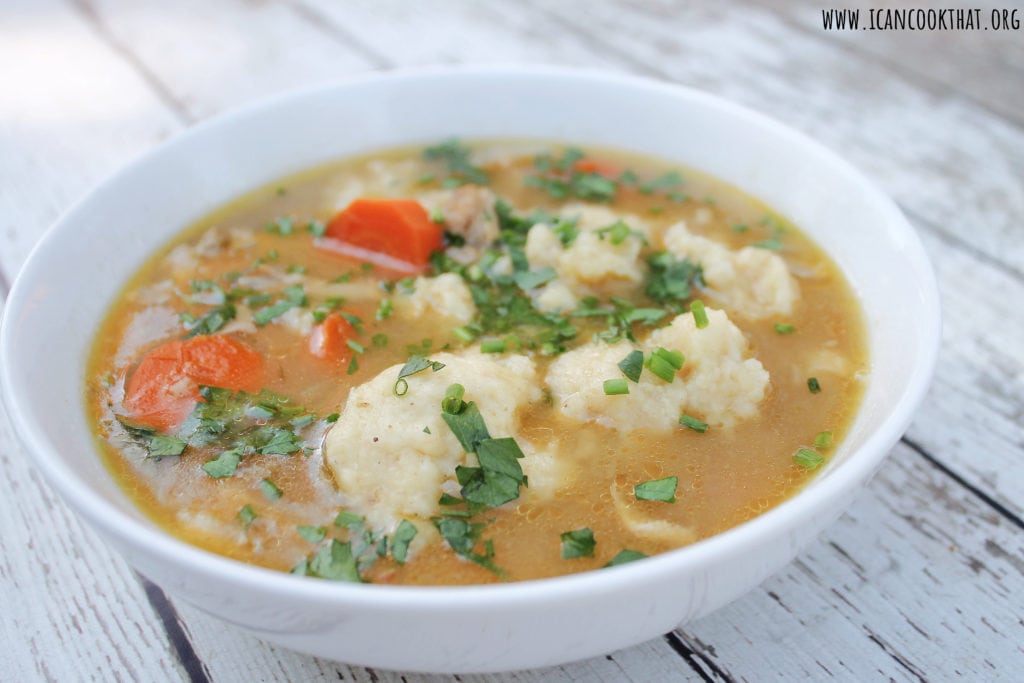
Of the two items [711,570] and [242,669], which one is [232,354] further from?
[711,570]

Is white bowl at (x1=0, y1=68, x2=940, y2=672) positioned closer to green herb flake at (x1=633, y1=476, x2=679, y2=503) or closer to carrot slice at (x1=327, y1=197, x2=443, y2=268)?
green herb flake at (x1=633, y1=476, x2=679, y2=503)

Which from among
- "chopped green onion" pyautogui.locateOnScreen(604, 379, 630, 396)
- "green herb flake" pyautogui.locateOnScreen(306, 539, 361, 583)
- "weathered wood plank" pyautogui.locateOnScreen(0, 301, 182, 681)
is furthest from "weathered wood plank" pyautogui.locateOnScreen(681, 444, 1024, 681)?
"weathered wood plank" pyautogui.locateOnScreen(0, 301, 182, 681)

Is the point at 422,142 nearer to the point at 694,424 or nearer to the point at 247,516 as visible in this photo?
the point at 694,424

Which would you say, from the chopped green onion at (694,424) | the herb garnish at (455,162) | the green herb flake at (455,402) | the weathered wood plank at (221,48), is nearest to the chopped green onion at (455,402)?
the green herb flake at (455,402)

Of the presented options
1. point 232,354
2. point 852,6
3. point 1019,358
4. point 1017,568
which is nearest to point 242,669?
point 232,354

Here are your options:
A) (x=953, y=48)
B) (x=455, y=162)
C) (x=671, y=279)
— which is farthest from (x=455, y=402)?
(x=953, y=48)

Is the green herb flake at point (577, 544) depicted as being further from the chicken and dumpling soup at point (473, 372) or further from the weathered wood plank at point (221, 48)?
the weathered wood plank at point (221, 48)
